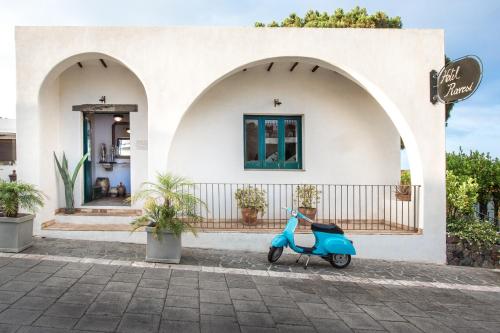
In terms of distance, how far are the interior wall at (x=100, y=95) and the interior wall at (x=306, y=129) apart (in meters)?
1.09

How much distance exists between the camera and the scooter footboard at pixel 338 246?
551cm

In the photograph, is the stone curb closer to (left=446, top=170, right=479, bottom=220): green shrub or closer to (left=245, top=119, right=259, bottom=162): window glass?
(left=446, top=170, right=479, bottom=220): green shrub

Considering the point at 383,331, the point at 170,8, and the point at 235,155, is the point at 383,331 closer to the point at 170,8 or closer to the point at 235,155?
the point at 235,155

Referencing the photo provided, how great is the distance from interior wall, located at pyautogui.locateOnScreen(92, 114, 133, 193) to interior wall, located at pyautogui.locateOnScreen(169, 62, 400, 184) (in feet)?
11.0

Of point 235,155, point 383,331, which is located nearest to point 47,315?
point 383,331

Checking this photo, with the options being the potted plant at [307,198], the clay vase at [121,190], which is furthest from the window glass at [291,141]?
the clay vase at [121,190]

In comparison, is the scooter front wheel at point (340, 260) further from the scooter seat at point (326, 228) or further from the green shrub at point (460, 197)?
the green shrub at point (460, 197)

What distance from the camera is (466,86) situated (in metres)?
5.70

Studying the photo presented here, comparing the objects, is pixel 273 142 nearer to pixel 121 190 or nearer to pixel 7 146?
pixel 121 190

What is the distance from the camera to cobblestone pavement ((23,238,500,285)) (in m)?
5.49

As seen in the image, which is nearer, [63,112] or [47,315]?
[47,315]

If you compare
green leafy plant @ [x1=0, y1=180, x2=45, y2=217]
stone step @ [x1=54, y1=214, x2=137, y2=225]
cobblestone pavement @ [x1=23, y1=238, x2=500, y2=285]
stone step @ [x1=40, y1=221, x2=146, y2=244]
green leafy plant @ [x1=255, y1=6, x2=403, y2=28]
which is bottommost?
cobblestone pavement @ [x1=23, y1=238, x2=500, y2=285]

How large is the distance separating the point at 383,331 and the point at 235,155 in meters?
5.21

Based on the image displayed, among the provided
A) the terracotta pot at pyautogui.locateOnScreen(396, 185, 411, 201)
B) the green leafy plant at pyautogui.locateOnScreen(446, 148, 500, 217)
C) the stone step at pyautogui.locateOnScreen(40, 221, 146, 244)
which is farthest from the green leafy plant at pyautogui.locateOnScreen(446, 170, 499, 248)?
the stone step at pyautogui.locateOnScreen(40, 221, 146, 244)
